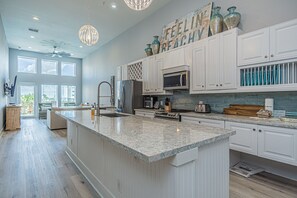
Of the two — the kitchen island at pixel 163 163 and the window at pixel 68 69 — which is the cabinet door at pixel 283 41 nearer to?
the kitchen island at pixel 163 163

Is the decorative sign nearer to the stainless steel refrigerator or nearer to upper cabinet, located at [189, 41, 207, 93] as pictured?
upper cabinet, located at [189, 41, 207, 93]

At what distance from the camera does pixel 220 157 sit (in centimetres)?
155

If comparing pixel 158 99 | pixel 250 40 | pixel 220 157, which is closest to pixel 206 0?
pixel 250 40

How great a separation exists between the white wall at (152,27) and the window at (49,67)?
1720 millimetres

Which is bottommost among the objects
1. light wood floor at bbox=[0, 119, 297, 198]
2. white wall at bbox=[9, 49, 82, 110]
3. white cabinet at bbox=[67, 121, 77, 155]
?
light wood floor at bbox=[0, 119, 297, 198]

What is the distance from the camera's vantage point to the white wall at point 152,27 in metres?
2.67

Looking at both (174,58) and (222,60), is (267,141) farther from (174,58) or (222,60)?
(174,58)

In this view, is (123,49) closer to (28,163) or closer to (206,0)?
(206,0)

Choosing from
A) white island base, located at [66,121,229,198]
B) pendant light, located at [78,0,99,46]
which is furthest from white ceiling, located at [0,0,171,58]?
white island base, located at [66,121,229,198]

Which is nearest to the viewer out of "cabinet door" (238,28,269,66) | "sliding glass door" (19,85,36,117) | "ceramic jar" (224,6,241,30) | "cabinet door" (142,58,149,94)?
"cabinet door" (238,28,269,66)

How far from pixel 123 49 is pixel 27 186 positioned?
533 centimetres

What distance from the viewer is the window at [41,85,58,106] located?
10.2 m

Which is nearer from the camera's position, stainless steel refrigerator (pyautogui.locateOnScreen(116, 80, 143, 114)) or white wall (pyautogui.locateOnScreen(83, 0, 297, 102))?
white wall (pyautogui.locateOnScreen(83, 0, 297, 102))

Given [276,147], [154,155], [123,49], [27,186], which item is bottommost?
[27,186]
